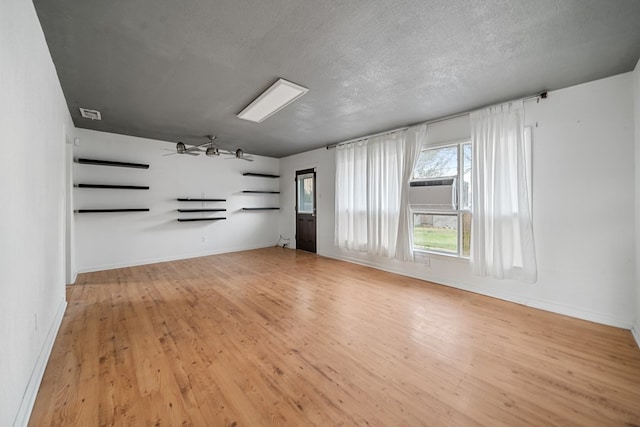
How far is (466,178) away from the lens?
3674 millimetres

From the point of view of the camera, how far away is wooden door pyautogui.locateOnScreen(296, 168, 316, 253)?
6.34 m

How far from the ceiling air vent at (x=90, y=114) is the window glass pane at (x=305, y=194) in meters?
4.05

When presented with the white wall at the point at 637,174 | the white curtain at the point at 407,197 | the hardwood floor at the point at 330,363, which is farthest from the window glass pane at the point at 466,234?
the white wall at the point at 637,174

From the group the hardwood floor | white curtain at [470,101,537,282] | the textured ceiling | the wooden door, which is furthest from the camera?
the wooden door

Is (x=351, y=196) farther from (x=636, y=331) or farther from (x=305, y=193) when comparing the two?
(x=636, y=331)

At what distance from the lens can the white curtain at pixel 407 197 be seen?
13.4 ft

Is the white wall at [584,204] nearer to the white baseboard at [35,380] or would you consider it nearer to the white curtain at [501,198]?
the white curtain at [501,198]

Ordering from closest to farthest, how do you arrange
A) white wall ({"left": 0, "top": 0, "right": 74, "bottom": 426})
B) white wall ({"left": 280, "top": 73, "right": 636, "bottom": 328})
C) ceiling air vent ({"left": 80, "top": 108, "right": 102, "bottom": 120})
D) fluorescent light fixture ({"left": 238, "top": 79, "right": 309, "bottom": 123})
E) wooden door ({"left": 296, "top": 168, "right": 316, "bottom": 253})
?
white wall ({"left": 0, "top": 0, "right": 74, "bottom": 426}), white wall ({"left": 280, "top": 73, "right": 636, "bottom": 328}), fluorescent light fixture ({"left": 238, "top": 79, "right": 309, "bottom": 123}), ceiling air vent ({"left": 80, "top": 108, "right": 102, "bottom": 120}), wooden door ({"left": 296, "top": 168, "right": 316, "bottom": 253})

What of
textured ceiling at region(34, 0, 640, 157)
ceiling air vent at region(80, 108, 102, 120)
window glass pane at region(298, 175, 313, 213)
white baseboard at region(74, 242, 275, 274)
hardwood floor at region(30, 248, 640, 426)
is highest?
ceiling air vent at region(80, 108, 102, 120)

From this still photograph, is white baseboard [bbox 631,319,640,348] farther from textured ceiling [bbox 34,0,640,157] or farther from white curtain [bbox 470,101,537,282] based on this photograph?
textured ceiling [bbox 34,0,640,157]

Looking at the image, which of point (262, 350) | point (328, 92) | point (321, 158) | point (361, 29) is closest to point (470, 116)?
point (328, 92)

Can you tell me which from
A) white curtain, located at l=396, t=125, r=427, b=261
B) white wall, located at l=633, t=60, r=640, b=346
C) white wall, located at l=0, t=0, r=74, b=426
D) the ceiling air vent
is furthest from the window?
the ceiling air vent

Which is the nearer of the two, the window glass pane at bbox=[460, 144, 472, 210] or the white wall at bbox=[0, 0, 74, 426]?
the white wall at bbox=[0, 0, 74, 426]

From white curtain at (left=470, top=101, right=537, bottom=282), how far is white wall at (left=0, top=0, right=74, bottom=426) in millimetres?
4220
